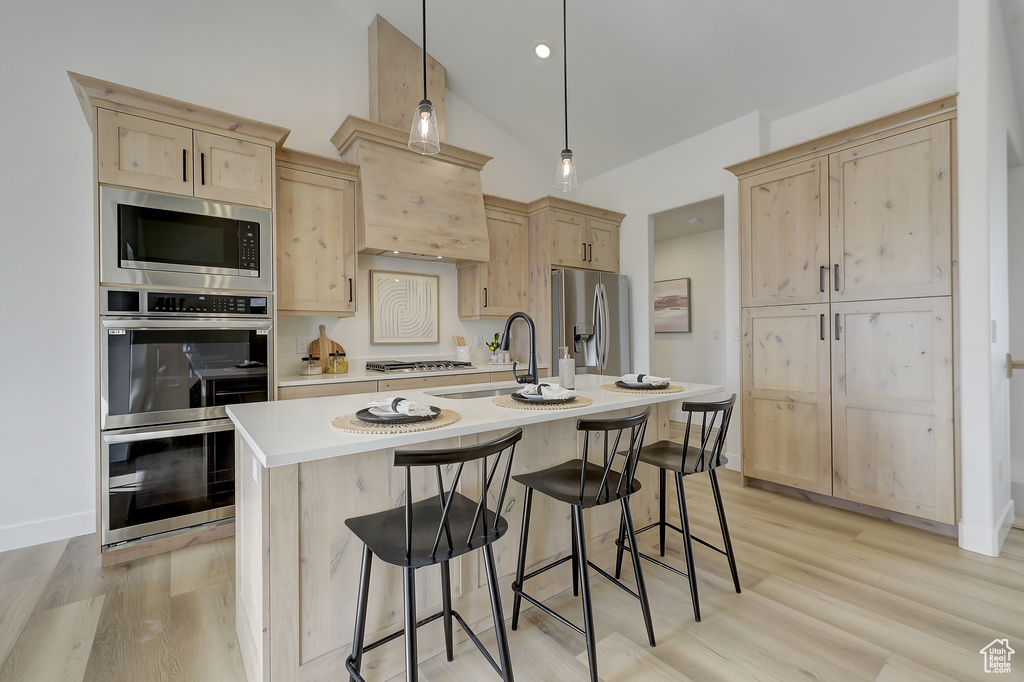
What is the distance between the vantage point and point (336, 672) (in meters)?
1.47

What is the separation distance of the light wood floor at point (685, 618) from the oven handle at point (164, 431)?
65 cm

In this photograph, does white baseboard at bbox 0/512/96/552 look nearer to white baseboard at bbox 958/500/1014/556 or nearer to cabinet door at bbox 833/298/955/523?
cabinet door at bbox 833/298/955/523

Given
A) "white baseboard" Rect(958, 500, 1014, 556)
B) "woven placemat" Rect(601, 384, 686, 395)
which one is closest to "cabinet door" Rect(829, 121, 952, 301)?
"white baseboard" Rect(958, 500, 1014, 556)

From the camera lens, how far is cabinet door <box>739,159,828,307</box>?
298cm

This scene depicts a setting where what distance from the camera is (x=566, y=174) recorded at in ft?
7.65

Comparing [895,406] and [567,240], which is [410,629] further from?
[567,240]

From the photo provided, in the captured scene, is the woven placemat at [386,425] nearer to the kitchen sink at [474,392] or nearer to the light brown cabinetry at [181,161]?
the kitchen sink at [474,392]

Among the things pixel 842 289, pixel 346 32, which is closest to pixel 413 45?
pixel 346 32

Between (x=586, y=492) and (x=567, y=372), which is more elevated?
(x=567, y=372)

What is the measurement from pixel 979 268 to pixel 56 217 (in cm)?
505

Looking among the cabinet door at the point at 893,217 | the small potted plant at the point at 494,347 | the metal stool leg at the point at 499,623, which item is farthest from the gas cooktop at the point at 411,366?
the cabinet door at the point at 893,217

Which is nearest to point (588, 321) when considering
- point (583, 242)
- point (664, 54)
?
point (583, 242)

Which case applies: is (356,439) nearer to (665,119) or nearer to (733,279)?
(733,279)

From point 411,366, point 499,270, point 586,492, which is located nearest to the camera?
point 586,492
